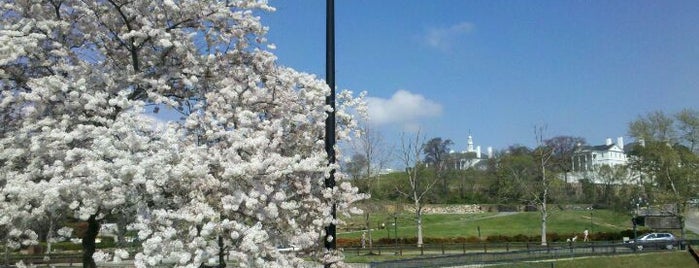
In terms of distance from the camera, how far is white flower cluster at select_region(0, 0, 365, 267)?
316 inches

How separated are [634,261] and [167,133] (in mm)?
31649

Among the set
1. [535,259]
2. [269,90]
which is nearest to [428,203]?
[535,259]

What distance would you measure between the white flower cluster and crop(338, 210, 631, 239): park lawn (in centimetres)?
5260

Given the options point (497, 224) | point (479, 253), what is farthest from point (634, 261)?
point (497, 224)

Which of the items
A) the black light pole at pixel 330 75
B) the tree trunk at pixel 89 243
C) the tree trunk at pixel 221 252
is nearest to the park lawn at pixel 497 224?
the tree trunk at pixel 89 243

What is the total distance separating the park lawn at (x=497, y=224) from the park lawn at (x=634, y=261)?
2883 cm

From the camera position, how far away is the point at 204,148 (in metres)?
8.54

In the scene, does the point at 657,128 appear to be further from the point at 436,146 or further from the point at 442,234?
the point at 436,146

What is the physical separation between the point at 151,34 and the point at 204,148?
237 cm

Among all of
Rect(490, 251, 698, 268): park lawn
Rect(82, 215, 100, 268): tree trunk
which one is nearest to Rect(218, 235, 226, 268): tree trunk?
Rect(82, 215, 100, 268): tree trunk

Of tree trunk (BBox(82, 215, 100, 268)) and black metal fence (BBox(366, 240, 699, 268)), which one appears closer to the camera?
tree trunk (BBox(82, 215, 100, 268))

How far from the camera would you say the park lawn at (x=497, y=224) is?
2670 inches

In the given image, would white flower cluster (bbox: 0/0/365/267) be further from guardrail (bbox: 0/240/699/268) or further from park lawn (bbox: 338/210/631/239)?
park lawn (bbox: 338/210/631/239)

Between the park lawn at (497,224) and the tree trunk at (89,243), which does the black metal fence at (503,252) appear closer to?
the tree trunk at (89,243)
